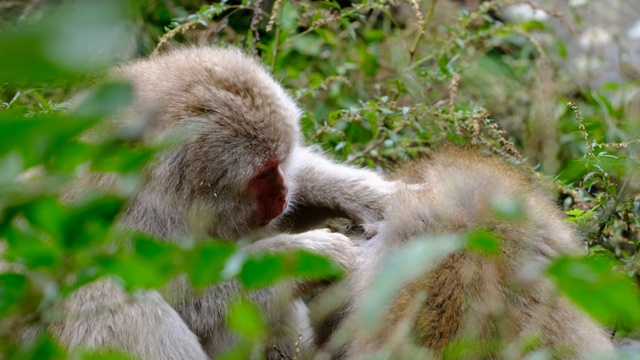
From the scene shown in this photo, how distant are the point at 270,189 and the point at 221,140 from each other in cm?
36

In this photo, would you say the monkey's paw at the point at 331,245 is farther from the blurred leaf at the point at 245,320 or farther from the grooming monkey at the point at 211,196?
the blurred leaf at the point at 245,320

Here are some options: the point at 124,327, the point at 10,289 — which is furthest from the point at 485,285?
the point at 10,289

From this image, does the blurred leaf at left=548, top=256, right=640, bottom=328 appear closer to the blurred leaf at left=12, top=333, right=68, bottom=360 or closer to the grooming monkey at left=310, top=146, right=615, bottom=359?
the blurred leaf at left=12, top=333, right=68, bottom=360

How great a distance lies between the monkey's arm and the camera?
4.14m

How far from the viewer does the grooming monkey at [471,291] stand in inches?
102

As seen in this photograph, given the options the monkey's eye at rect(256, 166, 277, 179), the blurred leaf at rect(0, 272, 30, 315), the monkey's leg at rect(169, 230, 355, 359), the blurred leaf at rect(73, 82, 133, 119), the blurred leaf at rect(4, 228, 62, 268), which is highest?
the blurred leaf at rect(73, 82, 133, 119)

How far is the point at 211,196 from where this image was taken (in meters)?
3.90

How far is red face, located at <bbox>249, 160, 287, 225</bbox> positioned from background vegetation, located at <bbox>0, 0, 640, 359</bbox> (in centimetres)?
87

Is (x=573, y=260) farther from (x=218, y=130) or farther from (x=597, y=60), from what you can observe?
→ (x=597, y=60)

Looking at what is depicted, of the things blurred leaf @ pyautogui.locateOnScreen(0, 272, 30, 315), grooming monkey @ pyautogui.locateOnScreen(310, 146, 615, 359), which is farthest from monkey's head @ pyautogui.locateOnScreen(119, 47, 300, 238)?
blurred leaf @ pyautogui.locateOnScreen(0, 272, 30, 315)

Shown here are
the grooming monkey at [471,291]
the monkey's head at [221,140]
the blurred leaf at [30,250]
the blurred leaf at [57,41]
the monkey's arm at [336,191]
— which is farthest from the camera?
A: the monkey's arm at [336,191]

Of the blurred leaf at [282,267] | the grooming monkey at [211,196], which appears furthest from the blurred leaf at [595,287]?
the grooming monkey at [211,196]

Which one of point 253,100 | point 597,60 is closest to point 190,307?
point 253,100

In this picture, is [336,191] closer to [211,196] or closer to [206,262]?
[211,196]
